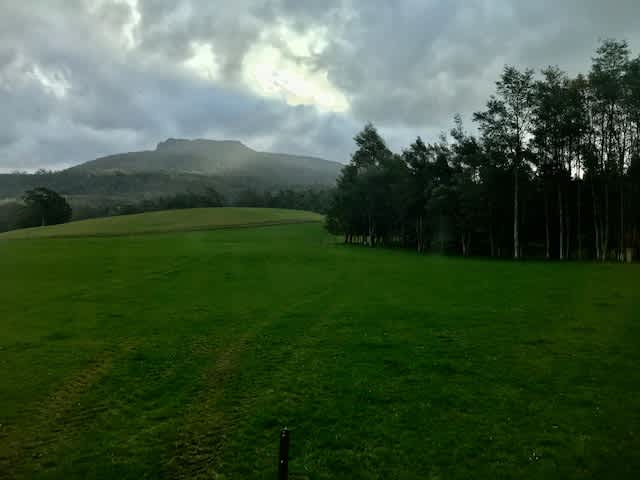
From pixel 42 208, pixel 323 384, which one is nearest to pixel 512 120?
pixel 323 384

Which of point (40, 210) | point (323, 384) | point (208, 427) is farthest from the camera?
point (40, 210)

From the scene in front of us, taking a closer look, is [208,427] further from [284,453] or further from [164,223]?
[164,223]

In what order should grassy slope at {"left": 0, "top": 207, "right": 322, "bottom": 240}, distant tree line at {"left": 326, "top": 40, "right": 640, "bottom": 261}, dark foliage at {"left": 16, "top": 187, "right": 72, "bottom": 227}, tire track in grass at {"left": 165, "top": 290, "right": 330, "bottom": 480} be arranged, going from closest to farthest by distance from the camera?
1. tire track in grass at {"left": 165, "top": 290, "right": 330, "bottom": 480}
2. distant tree line at {"left": 326, "top": 40, "right": 640, "bottom": 261}
3. grassy slope at {"left": 0, "top": 207, "right": 322, "bottom": 240}
4. dark foliage at {"left": 16, "top": 187, "right": 72, "bottom": 227}

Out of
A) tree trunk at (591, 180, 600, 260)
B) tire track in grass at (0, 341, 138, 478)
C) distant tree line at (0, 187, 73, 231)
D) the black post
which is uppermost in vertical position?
distant tree line at (0, 187, 73, 231)

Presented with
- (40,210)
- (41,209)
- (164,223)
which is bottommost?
(164,223)

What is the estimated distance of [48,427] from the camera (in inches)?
455

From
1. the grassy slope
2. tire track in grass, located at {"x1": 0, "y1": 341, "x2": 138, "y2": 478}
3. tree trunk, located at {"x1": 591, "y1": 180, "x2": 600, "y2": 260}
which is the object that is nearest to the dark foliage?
the grassy slope

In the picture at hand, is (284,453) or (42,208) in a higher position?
(42,208)

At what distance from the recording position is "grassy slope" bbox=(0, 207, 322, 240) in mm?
98850

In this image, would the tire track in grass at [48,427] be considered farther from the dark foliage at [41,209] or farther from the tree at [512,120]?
the dark foliage at [41,209]

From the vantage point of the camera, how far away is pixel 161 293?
3077 cm

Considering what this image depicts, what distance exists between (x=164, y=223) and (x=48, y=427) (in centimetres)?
10946

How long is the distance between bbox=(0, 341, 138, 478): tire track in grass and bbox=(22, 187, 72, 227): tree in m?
160

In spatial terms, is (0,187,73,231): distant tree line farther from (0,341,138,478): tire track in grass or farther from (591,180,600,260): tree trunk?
(591,180,600,260): tree trunk
